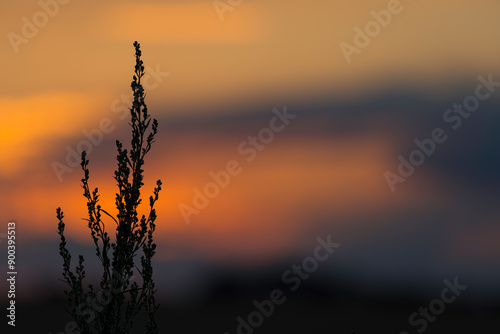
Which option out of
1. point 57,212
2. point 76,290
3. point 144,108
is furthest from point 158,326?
point 144,108

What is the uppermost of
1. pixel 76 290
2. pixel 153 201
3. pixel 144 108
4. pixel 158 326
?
pixel 144 108

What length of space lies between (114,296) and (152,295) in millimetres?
578

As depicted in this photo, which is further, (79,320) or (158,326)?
(158,326)

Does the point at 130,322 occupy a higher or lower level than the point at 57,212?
lower

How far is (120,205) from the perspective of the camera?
9.27m

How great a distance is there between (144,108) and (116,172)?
858 mm

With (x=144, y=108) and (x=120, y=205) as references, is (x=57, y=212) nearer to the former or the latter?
(x=120, y=205)

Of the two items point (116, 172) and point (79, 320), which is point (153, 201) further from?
point (79, 320)

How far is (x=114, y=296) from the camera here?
9039 mm

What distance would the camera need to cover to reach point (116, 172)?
925 cm

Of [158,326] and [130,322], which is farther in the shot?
[158,326]

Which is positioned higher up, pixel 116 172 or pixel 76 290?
pixel 116 172

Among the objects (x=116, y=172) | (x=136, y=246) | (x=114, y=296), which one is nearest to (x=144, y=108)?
(x=116, y=172)

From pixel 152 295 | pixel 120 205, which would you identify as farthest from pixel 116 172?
pixel 152 295
